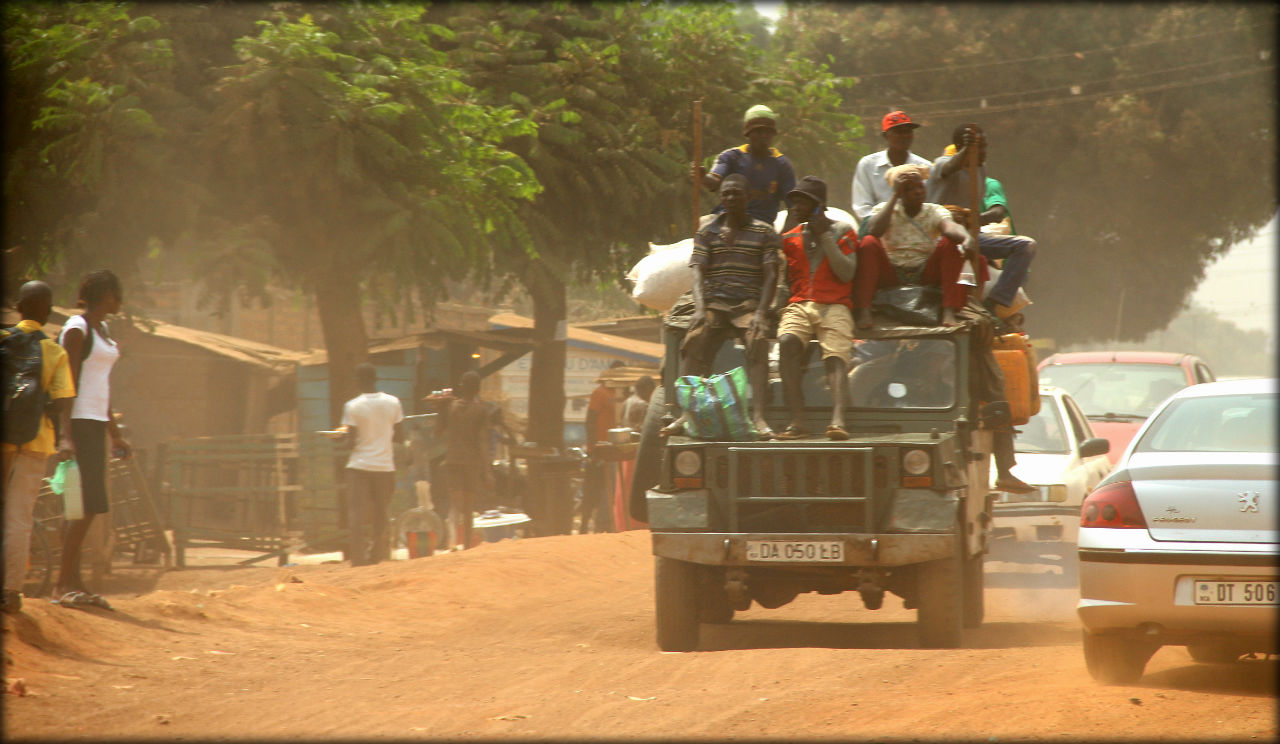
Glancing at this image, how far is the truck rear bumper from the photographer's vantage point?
7051 millimetres

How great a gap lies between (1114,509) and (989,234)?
324cm

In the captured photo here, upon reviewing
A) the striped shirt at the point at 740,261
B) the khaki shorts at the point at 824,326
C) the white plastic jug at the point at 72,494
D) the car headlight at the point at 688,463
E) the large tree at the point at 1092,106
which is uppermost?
the large tree at the point at 1092,106

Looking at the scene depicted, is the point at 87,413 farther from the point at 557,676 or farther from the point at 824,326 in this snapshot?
the point at 824,326

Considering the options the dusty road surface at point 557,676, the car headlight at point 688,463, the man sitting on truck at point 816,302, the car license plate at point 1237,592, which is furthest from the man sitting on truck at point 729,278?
the car license plate at point 1237,592

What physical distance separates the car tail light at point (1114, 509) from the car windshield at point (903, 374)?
179 centimetres

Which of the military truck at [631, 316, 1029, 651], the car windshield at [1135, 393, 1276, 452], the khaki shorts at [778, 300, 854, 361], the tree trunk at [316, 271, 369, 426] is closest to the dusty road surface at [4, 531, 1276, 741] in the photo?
the military truck at [631, 316, 1029, 651]

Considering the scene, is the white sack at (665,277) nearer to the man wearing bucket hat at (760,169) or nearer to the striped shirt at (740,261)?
the man wearing bucket hat at (760,169)

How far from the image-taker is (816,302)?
7961 millimetres

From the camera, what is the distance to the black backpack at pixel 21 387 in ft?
23.1

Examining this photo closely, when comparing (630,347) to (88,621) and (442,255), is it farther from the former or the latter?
(88,621)

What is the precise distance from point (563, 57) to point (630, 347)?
32.1 ft

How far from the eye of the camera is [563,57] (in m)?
18.3

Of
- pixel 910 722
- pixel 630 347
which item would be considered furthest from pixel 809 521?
pixel 630 347

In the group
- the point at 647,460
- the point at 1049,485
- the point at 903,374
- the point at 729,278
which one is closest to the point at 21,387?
the point at 647,460
